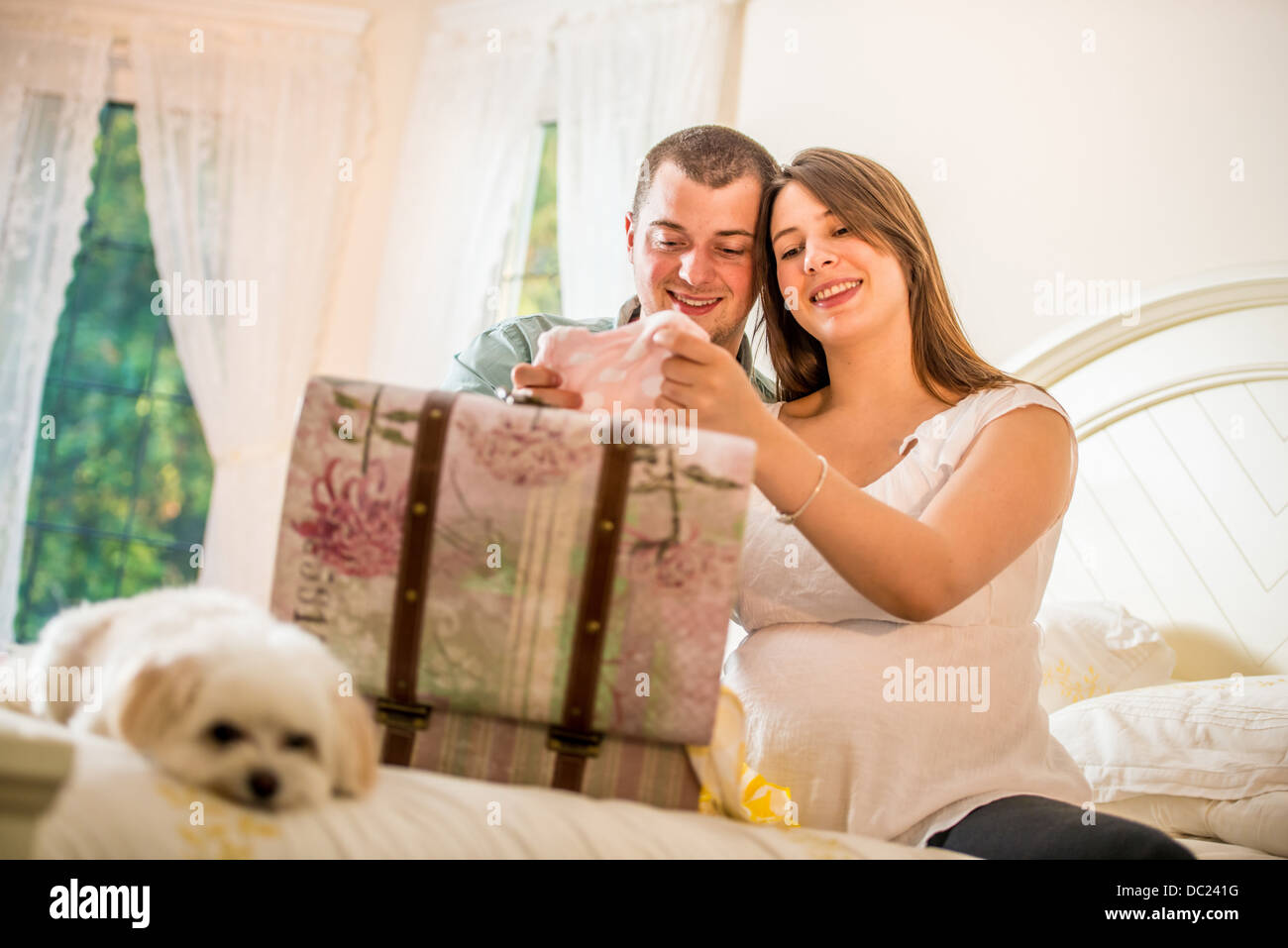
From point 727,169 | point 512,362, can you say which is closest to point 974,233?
point 727,169

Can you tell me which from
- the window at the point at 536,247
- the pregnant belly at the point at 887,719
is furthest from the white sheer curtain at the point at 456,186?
the pregnant belly at the point at 887,719

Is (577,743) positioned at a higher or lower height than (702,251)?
lower

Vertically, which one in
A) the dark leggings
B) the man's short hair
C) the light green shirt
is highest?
the man's short hair

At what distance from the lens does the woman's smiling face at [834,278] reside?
1580 mm

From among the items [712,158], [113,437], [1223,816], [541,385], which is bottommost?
[1223,816]

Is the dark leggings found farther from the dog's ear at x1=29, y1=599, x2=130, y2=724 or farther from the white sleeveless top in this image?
the dog's ear at x1=29, y1=599, x2=130, y2=724

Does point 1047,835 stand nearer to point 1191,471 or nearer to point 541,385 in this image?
point 541,385

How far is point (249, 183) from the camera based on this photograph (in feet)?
13.3

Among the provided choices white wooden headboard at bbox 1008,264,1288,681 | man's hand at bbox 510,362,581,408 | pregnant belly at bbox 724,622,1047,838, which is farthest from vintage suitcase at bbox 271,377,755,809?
white wooden headboard at bbox 1008,264,1288,681

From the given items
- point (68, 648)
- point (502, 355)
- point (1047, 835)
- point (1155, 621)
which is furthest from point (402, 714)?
point (1155, 621)

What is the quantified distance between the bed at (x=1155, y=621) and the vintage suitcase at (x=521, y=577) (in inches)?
2.5

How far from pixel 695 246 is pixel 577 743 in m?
1.19

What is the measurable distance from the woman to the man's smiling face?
0.23 metres

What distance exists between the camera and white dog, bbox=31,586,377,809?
2.45 ft
